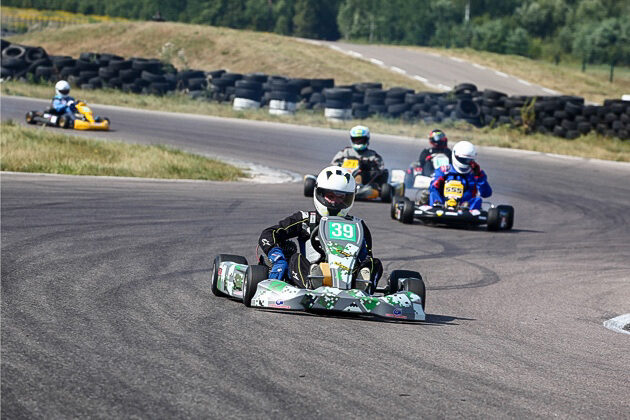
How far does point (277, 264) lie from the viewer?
7.86 metres

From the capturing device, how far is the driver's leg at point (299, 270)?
7749 mm

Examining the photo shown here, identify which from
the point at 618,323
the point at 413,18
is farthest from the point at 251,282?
the point at 413,18

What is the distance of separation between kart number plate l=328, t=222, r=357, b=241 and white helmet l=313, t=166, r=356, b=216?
0.19 m

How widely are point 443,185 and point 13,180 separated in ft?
20.2

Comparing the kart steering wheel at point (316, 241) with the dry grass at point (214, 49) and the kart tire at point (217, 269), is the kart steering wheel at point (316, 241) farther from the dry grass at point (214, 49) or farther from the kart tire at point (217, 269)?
the dry grass at point (214, 49)

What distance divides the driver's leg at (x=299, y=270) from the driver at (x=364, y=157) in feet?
30.1

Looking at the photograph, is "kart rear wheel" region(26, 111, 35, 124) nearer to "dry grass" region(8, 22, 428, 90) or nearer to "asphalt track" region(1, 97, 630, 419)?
"asphalt track" region(1, 97, 630, 419)

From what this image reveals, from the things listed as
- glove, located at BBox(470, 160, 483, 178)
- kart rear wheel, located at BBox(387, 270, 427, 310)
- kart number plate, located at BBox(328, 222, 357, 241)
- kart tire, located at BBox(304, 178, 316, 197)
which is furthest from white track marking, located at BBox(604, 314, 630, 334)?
kart tire, located at BBox(304, 178, 316, 197)

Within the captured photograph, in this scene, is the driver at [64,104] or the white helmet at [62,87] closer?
the white helmet at [62,87]

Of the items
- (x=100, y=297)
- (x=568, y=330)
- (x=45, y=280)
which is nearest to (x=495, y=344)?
(x=568, y=330)

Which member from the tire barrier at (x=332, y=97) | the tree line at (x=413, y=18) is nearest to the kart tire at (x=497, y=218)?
the tire barrier at (x=332, y=97)

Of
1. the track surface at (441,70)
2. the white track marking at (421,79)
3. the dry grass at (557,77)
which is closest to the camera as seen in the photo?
the white track marking at (421,79)

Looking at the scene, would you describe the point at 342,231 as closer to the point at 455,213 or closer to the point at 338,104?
the point at 455,213

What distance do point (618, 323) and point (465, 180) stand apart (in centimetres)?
641
